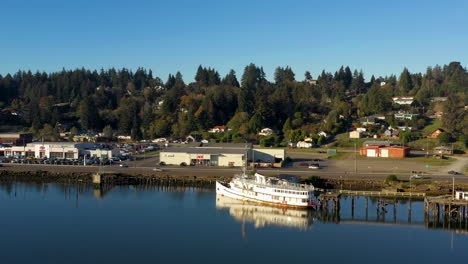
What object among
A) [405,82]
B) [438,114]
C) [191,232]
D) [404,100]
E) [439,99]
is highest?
[405,82]

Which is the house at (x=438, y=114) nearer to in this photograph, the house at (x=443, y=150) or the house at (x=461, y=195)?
the house at (x=443, y=150)

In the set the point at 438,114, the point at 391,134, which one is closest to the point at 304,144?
the point at 391,134

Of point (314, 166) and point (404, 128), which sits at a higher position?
point (404, 128)

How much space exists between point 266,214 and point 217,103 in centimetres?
6639

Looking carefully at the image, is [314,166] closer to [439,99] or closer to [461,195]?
[461,195]

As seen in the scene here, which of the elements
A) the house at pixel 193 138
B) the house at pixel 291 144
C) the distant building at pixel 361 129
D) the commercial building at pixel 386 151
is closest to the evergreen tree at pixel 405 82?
the distant building at pixel 361 129

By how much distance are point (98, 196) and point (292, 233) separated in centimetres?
1976

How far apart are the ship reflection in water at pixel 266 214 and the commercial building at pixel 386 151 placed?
29430mm

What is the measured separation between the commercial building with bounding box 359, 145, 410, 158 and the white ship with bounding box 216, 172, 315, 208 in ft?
89.5

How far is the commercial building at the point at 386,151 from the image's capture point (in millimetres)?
62094

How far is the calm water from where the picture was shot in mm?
27000

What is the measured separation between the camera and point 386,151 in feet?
206

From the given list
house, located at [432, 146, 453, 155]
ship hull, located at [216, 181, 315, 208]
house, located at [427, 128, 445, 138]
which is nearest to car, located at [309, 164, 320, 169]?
ship hull, located at [216, 181, 315, 208]

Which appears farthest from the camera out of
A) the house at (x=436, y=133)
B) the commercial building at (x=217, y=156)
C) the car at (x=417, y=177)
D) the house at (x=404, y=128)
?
the house at (x=404, y=128)
